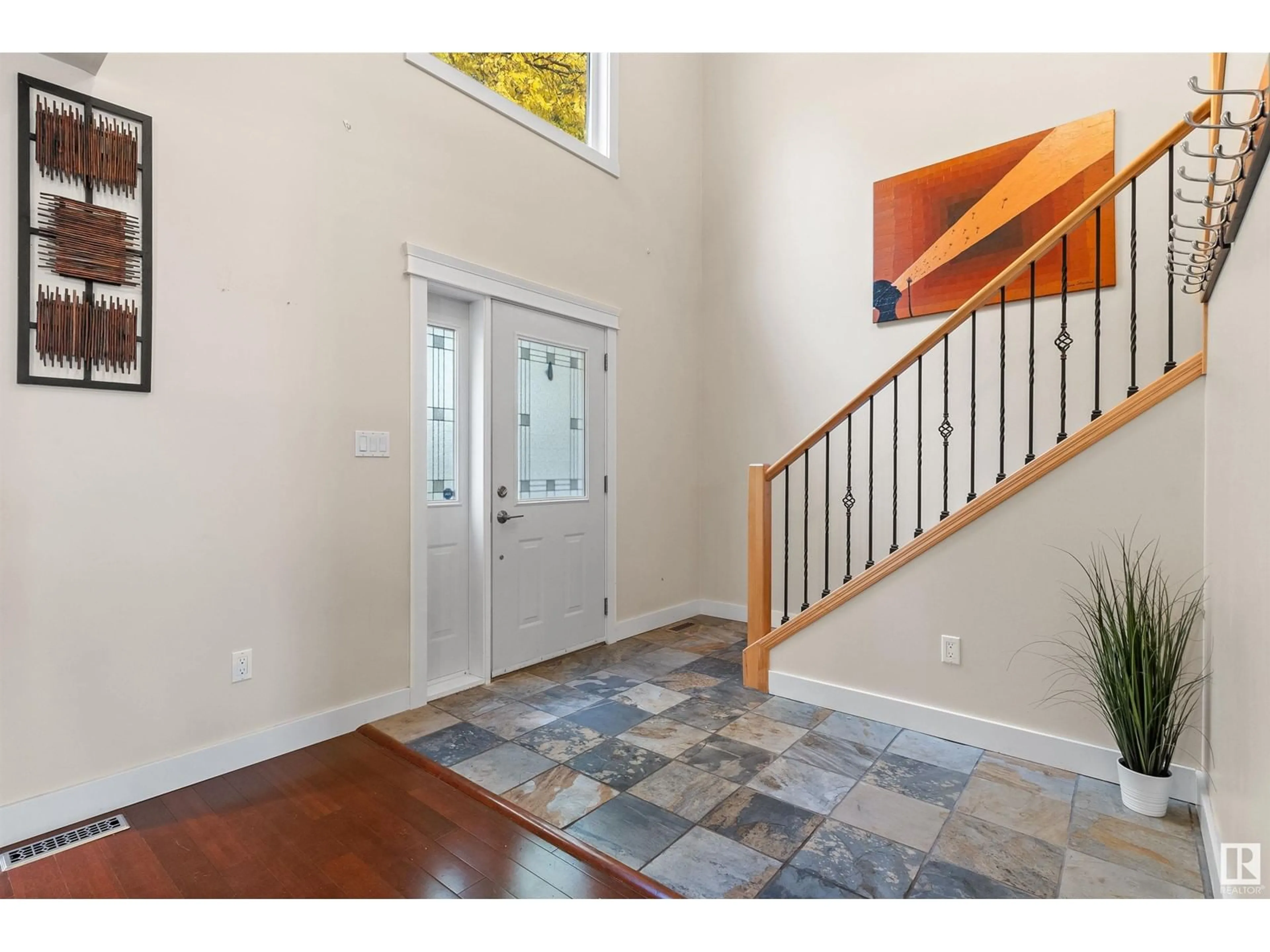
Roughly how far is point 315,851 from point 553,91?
13.5 ft

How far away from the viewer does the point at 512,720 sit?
292cm

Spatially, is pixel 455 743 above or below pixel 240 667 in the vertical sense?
below

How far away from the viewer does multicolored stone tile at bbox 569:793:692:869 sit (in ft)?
6.27

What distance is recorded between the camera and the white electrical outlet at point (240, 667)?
8.09ft

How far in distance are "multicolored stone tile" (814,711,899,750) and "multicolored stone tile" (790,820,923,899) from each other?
0.69m

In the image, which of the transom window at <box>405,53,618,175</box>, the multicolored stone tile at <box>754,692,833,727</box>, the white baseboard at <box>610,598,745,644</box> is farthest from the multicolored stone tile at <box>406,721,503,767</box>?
the transom window at <box>405,53,618,175</box>

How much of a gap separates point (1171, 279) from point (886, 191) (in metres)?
2.12

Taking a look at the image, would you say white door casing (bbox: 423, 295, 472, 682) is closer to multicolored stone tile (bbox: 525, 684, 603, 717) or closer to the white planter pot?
multicolored stone tile (bbox: 525, 684, 603, 717)

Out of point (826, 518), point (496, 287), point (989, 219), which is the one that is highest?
point (989, 219)

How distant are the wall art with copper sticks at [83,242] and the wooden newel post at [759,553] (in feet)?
8.41

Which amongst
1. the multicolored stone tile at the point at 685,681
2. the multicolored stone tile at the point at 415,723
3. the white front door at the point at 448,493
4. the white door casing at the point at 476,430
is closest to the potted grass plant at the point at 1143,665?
the multicolored stone tile at the point at 685,681

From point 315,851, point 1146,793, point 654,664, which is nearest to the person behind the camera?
point 315,851

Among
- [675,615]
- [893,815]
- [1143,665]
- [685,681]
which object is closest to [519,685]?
[685,681]

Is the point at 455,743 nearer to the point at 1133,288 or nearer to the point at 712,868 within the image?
the point at 712,868
